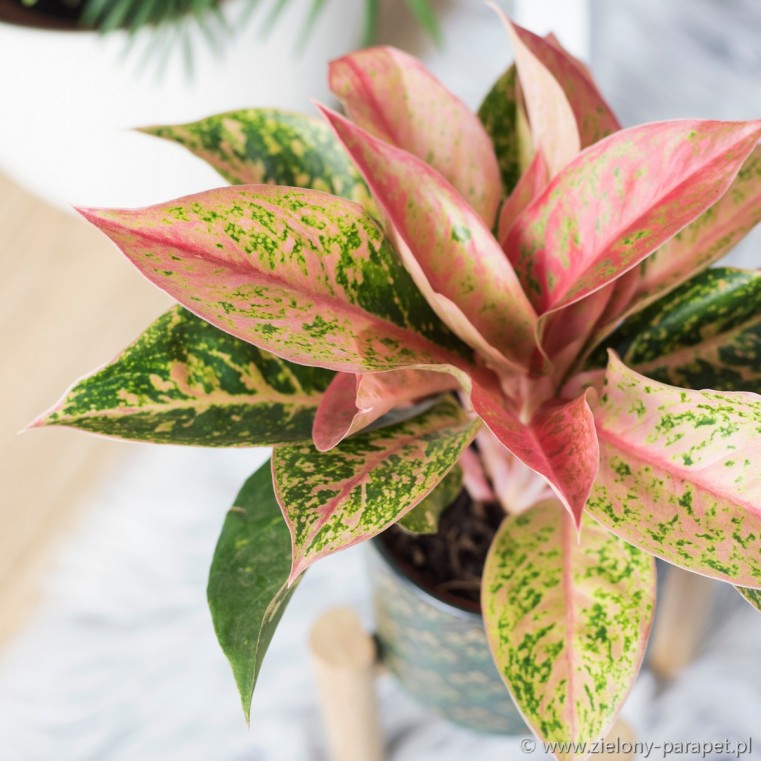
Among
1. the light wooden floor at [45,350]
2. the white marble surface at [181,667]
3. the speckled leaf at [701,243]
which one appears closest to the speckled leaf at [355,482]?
the speckled leaf at [701,243]

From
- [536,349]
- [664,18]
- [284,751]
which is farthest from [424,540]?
[664,18]

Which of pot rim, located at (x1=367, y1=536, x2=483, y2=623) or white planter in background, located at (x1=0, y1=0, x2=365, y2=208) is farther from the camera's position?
white planter in background, located at (x1=0, y1=0, x2=365, y2=208)

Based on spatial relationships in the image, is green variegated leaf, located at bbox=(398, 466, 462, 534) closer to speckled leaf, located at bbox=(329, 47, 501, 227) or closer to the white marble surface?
speckled leaf, located at bbox=(329, 47, 501, 227)

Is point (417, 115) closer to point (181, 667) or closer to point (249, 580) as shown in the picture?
point (249, 580)

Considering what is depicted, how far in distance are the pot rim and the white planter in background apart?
453 millimetres

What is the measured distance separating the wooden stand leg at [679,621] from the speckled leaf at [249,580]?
30 cm

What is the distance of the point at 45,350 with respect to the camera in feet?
3.42

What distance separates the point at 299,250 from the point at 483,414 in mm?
91

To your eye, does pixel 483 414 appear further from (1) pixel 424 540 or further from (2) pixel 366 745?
(2) pixel 366 745

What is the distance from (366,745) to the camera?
70 centimetres

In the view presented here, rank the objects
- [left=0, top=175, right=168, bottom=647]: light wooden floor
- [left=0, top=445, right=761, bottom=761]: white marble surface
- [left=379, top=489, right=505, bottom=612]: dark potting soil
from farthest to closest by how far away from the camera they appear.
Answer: [left=0, top=175, right=168, bottom=647]: light wooden floor < [left=0, top=445, right=761, bottom=761]: white marble surface < [left=379, top=489, right=505, bottom=612]: dark potting soil

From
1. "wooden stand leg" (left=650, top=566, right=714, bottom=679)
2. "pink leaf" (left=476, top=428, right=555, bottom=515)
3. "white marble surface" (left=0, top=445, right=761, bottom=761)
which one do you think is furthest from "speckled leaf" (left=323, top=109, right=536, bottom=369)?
"white marble surface" (left=0, top=445, right=761, bottom=761)

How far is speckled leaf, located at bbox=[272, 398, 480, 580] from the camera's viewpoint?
0.33m

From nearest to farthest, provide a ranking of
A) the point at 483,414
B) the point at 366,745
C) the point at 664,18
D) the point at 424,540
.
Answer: the point at 483,414 < the point at 424,540 < the point at 366,745 < the point at 664,18
